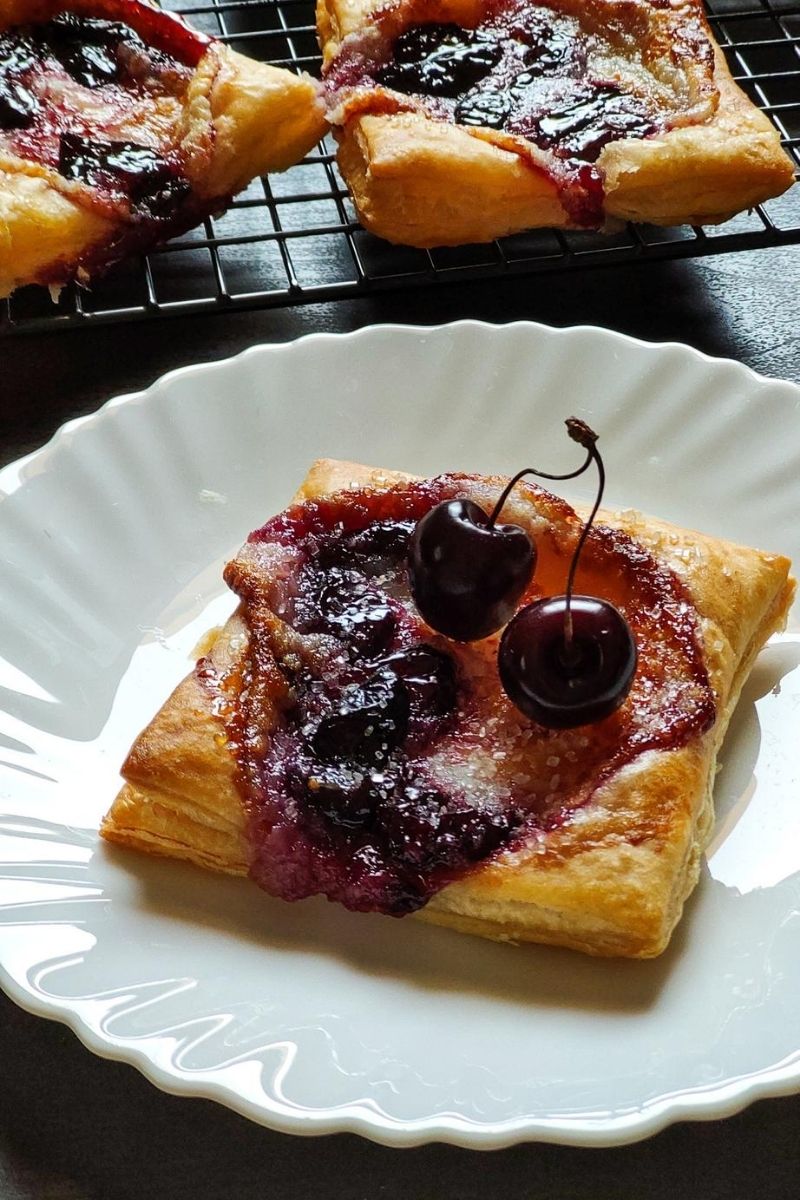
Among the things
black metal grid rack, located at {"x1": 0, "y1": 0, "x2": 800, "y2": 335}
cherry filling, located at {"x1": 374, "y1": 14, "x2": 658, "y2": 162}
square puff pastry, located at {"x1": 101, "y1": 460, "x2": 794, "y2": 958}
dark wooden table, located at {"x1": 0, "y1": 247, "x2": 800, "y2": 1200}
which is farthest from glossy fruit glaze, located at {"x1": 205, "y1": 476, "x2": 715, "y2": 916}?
cherry filling, located at {"x1": 374, "y1": 14, "x2": 658, "y2": 162}

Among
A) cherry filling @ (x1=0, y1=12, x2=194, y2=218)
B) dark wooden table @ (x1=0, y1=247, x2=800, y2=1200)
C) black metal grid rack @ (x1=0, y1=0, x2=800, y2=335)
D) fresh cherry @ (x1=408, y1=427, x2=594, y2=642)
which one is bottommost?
dark wooden table @ (x1=0, y1=247, x2=800, y2=1200)

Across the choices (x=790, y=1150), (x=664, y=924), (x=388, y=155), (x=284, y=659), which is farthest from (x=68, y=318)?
(x=790, y=1150)

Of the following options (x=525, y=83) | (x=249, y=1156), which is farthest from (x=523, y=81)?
(x=249, y=1156)

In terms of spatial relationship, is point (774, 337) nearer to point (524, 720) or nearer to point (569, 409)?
point (569, 409)

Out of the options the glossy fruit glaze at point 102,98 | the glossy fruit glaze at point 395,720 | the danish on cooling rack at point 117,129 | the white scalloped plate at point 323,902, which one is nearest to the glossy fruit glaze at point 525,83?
the danish on cooling rack at point 117,129

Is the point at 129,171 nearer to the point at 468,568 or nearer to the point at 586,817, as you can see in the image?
the point at 468,568

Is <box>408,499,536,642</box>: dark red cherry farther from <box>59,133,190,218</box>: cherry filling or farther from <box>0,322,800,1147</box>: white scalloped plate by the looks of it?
<box>59,133,190,218</box>: cherry filling

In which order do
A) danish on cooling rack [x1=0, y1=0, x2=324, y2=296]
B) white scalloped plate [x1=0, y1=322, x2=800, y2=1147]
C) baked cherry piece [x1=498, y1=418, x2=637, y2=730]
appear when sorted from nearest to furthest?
white scalloped plate [x1=0, y1=322, x2=800, y2=1147] → baked cherry piece [x1=498, y1=418, x2=637, y2=730] → danish on cooling rack [x1=0, y1=0, x2=324, y2=296]
